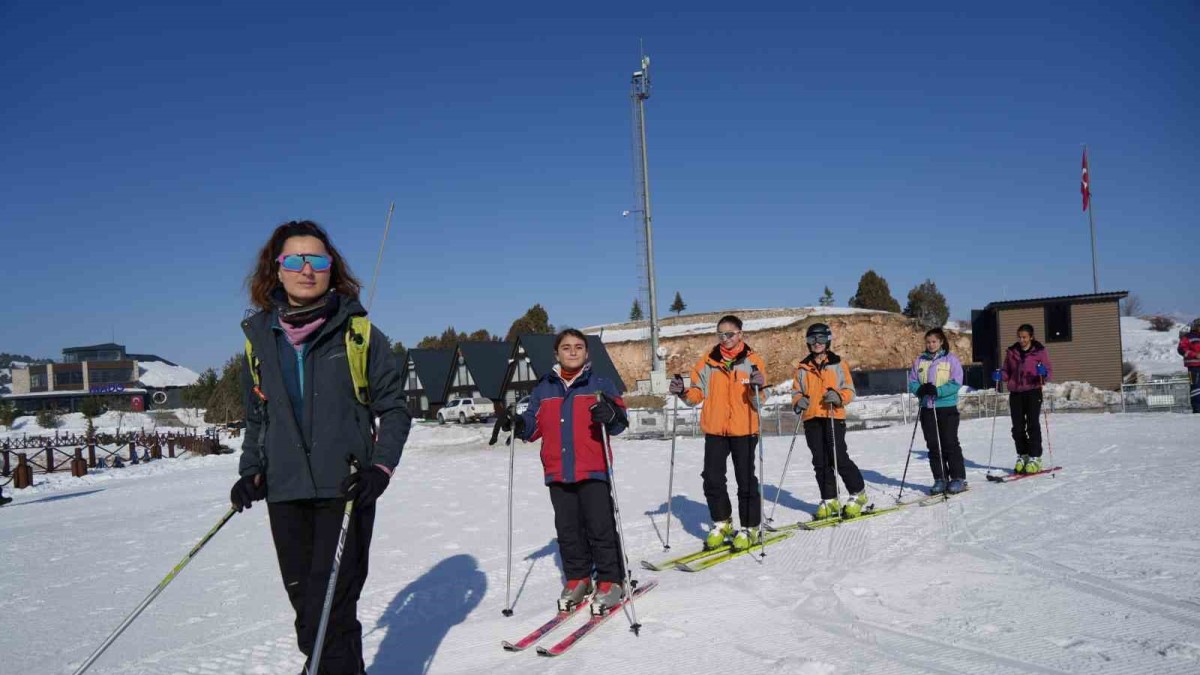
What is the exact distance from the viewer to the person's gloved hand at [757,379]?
5911 mm

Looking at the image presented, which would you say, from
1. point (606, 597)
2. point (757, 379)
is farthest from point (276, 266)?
point (757, 379)

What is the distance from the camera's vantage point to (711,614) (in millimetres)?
4410

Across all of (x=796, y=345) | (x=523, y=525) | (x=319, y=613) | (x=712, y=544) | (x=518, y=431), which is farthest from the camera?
(x=796, y=345)

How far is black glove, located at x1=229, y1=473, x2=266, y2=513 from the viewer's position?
288 cm

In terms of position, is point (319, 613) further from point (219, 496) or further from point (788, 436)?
point (788, 436)

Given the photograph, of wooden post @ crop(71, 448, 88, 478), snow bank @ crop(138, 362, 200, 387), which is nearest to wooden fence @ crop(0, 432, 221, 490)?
wooden post @ crop(71, 448, 88, 478)

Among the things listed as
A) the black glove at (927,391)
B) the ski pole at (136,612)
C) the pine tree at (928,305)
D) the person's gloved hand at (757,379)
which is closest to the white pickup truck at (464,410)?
the black glove at (927,391)

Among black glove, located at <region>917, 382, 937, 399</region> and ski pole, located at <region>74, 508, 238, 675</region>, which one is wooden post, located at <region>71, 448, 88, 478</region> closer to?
ski pole, located at <region>74, 508, 238, 675</region>

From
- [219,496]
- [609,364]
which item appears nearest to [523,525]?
[219,496]

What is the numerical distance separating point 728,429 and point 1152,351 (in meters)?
53.8

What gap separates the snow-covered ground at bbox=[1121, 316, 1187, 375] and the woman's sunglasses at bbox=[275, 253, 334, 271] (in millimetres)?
46803

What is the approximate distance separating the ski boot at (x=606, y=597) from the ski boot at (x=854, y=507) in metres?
3.25

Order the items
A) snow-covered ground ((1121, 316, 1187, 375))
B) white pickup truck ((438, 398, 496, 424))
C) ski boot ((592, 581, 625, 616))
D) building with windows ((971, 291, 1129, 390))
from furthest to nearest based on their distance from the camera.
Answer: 1. snow-covered ground ((1121, 316, 1187, 375))
2. white pickup truck ((438, 398, 496, 424))
3. building with windows ((971, 291, 1129, 390))
4. ski boot ((592, 581, 625, 616))

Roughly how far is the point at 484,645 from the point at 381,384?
6.51 ft
